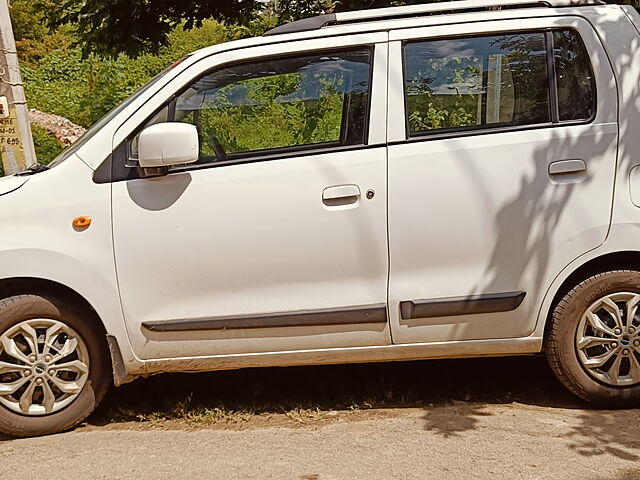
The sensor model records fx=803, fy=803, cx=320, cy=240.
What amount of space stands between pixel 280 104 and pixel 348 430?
68.3 inches

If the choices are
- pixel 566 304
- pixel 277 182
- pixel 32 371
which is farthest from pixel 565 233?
pixel 32 371

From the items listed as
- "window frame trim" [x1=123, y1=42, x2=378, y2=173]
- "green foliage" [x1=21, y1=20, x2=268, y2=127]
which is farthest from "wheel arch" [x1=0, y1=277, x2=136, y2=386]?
"green foliage" [x1=21, y1=20, x2=268, y2=127]

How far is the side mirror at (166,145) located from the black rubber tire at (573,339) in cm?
207

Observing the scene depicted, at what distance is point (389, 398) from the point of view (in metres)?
4.52

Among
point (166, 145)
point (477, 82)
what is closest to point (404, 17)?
point (477, 82)

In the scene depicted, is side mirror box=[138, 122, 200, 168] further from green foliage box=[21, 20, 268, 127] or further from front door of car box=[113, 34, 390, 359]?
green foliage box=[21, 20, 268, 127]

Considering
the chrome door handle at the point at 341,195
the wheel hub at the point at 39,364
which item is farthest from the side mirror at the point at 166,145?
the wheel hub at the point at 39,364

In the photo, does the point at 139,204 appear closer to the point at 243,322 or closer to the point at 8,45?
the point at 243,322

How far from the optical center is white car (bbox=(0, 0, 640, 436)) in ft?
13.2

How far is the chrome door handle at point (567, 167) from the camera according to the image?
4055 mm

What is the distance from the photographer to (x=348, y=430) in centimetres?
412

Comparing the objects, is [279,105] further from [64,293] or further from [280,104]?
[64,293]

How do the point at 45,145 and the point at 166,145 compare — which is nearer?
the point at 166,145

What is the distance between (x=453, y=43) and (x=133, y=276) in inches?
80.3
